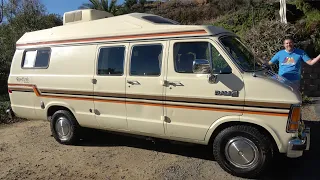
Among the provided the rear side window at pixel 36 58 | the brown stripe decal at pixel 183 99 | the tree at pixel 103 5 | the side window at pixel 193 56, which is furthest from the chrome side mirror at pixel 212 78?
the tree at pixel 103 5

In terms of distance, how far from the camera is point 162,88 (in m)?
5.07

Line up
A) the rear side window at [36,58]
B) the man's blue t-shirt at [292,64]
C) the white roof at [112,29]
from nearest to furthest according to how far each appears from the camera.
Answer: the white roof at [112,29] → the man's blue t-shirt at [292,64] → the rear side window at [36,58]

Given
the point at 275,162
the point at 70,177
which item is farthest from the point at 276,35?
the point at 70,177

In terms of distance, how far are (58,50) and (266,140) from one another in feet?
14.6

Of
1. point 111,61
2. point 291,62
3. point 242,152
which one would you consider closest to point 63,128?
point 111,61

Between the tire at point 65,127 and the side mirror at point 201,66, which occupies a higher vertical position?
the side mirror at point 201,66

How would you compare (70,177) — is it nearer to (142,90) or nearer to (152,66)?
(142,90)

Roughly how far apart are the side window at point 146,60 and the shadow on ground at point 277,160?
1.32 metres

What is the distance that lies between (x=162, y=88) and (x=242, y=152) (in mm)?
1618

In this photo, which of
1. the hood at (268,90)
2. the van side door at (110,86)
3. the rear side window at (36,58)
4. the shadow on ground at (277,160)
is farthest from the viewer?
the rear side window at (36,58)

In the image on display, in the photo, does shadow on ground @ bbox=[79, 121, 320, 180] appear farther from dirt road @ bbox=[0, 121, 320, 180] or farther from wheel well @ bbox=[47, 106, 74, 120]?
wheel well @ bbox=[47, 106, 74, 120]

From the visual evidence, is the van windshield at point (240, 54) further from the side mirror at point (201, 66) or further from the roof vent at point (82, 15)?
the roof vent at point (82, 15)

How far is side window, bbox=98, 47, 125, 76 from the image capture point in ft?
18.4

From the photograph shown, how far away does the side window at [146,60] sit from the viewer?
5.18m
